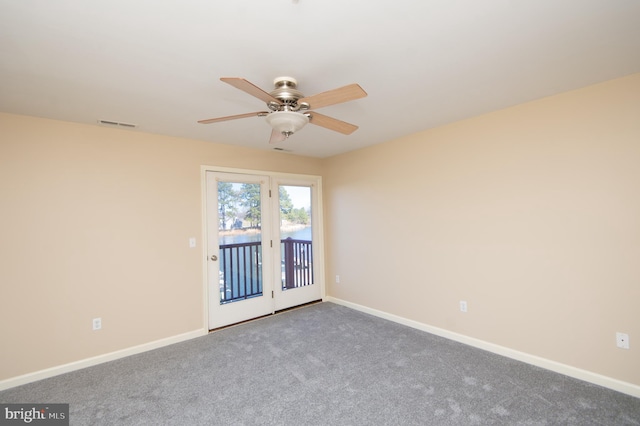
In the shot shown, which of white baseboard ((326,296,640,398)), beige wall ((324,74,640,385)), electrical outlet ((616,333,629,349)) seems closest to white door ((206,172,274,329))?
beige wall ((324,74,640,385))

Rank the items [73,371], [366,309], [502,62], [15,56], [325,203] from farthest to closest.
→ [325,203]
[366,309]
[73,371]
[502,62]
[15,56]

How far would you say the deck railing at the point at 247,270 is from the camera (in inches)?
151

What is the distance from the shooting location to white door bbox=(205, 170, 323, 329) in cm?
366

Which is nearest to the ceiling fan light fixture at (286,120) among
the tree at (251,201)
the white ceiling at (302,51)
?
the white ceiling at (302,51)

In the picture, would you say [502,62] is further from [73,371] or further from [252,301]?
[73,371]

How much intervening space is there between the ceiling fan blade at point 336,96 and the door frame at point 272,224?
88.7 inches

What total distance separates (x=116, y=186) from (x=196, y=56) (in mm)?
2007

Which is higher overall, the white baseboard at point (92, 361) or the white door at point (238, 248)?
the white door at point (238, 248)

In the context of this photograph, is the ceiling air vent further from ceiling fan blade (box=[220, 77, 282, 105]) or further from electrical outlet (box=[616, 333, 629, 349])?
electrical outlet (box=[616, 333, 629, 349])

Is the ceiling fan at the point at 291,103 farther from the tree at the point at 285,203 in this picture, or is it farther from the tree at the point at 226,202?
the tree at the point at 285,203

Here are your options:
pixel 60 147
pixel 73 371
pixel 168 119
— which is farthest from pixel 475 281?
pixel 60 147

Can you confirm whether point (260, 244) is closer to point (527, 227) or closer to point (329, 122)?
point (329, 122)

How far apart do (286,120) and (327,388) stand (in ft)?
6.99

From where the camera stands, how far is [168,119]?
9.07ft
